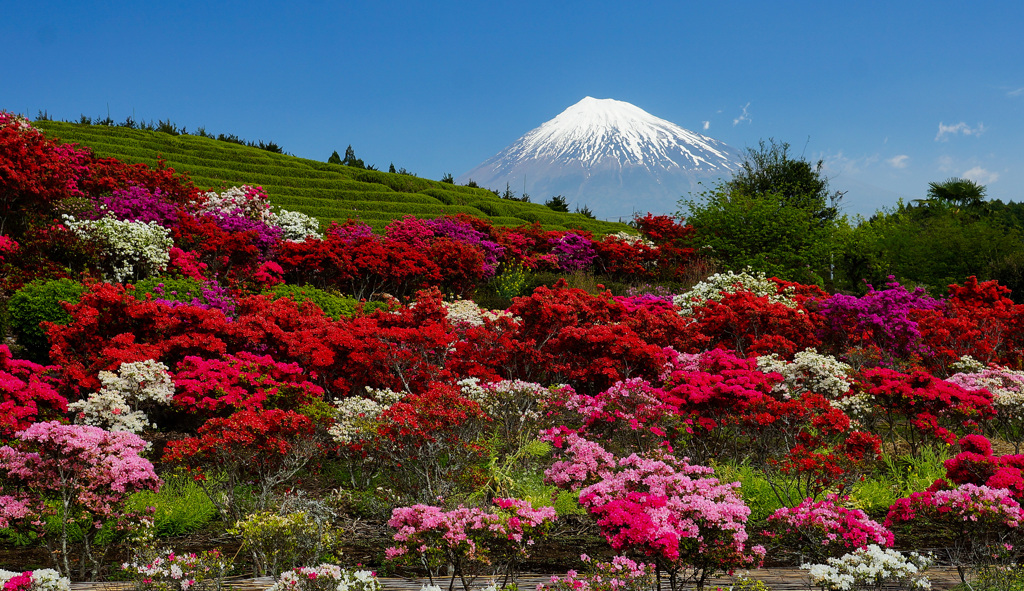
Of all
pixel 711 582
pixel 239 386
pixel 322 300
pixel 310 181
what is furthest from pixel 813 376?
pixel 310 181

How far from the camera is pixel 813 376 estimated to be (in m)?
8.32

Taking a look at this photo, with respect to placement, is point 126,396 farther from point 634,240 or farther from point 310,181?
point 310,181

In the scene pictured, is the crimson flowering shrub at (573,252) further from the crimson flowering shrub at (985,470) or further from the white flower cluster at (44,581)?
the white flower cluster at (44,581)

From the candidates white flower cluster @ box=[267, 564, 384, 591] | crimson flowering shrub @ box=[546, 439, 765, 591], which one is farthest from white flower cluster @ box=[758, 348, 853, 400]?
white flower cluster @ box=[267, 564, 384, 591]

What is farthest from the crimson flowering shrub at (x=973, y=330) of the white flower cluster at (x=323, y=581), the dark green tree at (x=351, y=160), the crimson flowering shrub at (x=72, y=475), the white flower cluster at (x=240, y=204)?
the dark green tree at (x=351, y=160)

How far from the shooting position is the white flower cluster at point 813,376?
801 centimetres

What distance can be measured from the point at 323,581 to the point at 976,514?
14.9 feet

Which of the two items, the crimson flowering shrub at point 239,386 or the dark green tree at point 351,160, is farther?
the dark green tree at point 351,160

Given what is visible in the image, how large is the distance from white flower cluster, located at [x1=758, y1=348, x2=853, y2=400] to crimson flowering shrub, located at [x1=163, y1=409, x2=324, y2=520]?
5962 mm

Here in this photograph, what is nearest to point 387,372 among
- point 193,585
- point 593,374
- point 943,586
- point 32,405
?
point 593,374

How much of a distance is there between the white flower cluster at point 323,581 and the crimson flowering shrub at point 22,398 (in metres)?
3.98

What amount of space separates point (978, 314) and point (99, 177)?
66.0ft

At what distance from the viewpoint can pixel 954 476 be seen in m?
5.29

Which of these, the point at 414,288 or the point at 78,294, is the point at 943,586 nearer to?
the point at 78,294
